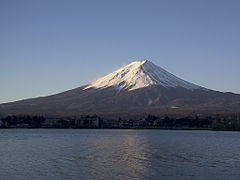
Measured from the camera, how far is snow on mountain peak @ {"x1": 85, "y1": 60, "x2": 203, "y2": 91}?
116 m

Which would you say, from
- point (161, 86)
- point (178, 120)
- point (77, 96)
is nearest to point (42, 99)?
point (77, 96)

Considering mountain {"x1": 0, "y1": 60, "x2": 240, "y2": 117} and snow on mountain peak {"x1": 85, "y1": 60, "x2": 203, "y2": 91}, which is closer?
mountain {"x1": 0, "y1": 60, "x2": 240, "y2": 117}

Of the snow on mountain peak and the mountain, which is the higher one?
the snow on mountain peak

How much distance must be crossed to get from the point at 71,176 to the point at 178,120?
Answer: 183ft

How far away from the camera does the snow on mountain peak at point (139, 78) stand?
116 metres

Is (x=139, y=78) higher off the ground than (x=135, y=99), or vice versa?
(x=139, y=78)

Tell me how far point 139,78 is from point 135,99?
44.4 feet

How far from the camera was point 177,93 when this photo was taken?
4407 inches

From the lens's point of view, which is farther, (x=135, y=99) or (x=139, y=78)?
(x=139, y=78)

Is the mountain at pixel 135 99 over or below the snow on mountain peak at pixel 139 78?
below

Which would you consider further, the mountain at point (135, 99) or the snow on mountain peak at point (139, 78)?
the snow on mountain peak at point (139, 78)

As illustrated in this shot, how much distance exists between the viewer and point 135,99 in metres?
106

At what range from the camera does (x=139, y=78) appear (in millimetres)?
118312

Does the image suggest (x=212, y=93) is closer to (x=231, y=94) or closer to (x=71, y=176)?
(x=231, y=94)
